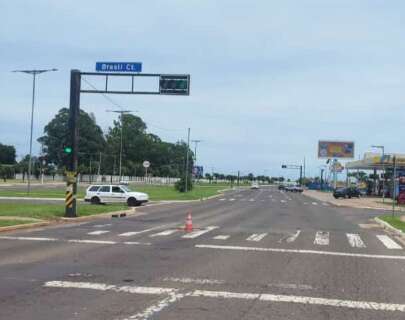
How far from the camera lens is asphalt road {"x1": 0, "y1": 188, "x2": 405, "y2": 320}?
866cm

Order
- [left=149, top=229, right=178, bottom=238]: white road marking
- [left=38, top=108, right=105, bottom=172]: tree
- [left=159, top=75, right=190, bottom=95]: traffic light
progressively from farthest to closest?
[left=38, top=108, right=105, bottom=172]: tree
[left=159, top=75, right=190, bottom=95]: traffic light
[left=149, top=229, right=178, bottom=238]: white road marking

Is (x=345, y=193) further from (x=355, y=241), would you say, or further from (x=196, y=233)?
(x=196, y=233)

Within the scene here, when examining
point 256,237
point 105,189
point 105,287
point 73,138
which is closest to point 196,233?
point 256,237

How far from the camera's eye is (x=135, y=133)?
18100 cm

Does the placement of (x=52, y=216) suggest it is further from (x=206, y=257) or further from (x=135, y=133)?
(x=135, y=133)

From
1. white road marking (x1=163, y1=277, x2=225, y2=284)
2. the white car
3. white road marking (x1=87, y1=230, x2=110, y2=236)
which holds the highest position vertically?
the white car

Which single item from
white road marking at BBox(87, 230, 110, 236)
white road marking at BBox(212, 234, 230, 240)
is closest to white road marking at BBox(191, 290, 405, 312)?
white road marking at BBox(212, 234, 230, 240)

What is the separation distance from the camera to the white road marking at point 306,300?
9234mm

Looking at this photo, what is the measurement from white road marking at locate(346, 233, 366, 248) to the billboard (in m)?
110

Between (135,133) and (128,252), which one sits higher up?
(135,133)

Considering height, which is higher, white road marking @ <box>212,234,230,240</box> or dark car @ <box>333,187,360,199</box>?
dark car @ <box>333,187,360,199</box>

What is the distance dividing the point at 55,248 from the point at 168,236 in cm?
524

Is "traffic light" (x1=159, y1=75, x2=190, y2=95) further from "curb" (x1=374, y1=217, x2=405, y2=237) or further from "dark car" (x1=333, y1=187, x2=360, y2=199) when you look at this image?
"dark car" (x1=333, y1=187, x2=360, y2=199)

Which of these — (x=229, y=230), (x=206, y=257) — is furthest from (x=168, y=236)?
(x=206, y=257)
